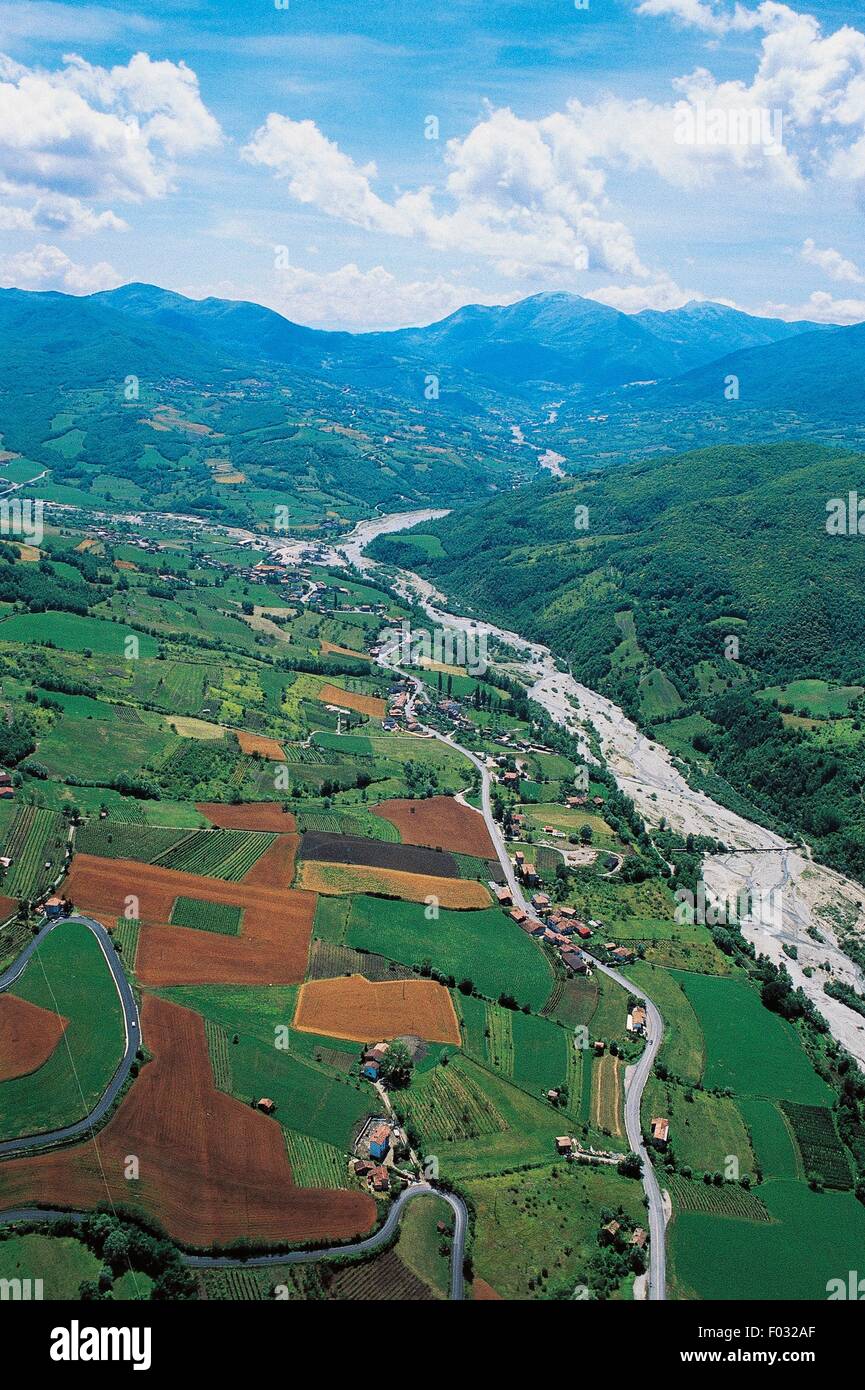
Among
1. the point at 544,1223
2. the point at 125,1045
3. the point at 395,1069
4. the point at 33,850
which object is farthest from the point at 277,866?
the point at 544,1223

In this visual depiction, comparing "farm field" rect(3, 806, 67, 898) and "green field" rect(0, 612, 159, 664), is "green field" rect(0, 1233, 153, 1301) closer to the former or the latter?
"farm field" rect(3, 806, 67, 898)

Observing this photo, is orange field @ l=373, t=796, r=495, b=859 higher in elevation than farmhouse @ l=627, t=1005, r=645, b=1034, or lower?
higher

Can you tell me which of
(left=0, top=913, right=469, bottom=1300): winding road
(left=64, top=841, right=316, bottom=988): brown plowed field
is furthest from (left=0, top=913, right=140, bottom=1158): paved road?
(left=64, top=841, right=316, bottom=988): brown plowed field

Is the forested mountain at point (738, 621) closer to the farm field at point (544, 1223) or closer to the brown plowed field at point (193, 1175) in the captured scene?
the farm field at point (544, 1223)
